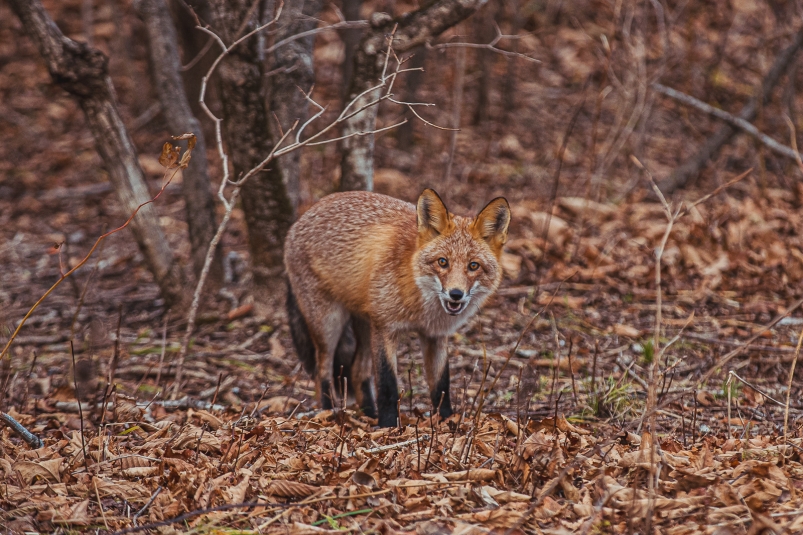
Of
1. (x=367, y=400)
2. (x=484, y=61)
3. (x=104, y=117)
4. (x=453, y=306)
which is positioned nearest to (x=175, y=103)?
(x=104, y=117)

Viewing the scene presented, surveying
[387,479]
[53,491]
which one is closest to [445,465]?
[387,479]

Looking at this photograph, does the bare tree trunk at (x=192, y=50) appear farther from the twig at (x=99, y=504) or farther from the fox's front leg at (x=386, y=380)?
the twig at (x=99, y=504)

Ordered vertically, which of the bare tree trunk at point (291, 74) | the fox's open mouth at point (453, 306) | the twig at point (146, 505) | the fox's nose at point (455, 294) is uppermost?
the bare tree trunk at point (291, 74)

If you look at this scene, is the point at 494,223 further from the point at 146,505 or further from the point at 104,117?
the point at 104,117

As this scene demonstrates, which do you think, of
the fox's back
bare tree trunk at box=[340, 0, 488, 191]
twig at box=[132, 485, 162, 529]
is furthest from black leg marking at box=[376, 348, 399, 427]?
bare tree trunk at box=[340, 0, 488, 191]

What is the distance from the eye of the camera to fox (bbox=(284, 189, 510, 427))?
5.13 meters

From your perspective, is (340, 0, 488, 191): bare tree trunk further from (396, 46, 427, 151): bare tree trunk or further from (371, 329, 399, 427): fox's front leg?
(396, 46, 427, 151): bare tree trunk

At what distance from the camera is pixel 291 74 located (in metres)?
7.13

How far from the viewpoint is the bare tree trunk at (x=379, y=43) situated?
6.13 m

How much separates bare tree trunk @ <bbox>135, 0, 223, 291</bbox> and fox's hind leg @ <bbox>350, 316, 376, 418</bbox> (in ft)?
8.01

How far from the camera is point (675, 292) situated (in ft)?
26.4

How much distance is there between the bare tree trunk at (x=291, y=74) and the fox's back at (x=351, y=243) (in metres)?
1.44

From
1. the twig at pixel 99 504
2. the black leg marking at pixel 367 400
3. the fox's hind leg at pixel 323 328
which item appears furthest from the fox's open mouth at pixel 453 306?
the twig at pixel 99 504

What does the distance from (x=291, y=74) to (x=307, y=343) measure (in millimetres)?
2805
